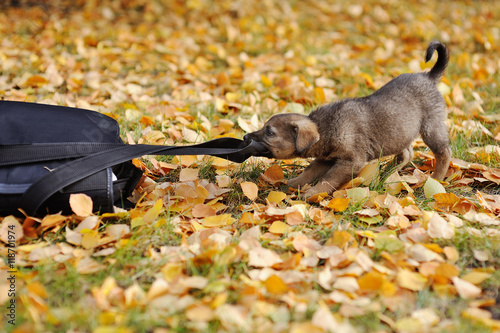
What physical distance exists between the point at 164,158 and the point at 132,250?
4.07ft

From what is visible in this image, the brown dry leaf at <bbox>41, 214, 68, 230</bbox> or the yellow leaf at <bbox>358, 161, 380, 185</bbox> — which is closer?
the brown dry leaf at <bbox>41, 214, 68, 230</bbox>

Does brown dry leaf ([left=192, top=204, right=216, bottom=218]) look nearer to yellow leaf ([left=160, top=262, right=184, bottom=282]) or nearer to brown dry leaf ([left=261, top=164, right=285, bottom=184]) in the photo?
yellow leaf ([left=160, top=262, right=184, bottom=282])

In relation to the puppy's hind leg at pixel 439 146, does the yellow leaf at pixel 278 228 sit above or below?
below

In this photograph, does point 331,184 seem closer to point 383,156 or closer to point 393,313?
point 383,156

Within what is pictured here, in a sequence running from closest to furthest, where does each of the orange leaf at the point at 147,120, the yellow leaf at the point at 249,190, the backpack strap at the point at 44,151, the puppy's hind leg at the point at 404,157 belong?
the backpack strap at the point at 44,151 → the yellow leaf at the point at 249,190 → the puppy's hind leg at the point at 404,157 → the orange leaf at the point at 147,120

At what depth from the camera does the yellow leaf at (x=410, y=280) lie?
6.35ft

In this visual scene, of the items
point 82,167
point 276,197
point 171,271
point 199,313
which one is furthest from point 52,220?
point 276,197

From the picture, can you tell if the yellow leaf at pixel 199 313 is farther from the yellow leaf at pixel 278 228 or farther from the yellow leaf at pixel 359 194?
the yellow leaf at pixel 359 194

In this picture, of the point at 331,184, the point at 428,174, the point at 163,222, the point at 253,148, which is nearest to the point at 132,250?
the point at 163,222

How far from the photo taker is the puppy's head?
3076mm

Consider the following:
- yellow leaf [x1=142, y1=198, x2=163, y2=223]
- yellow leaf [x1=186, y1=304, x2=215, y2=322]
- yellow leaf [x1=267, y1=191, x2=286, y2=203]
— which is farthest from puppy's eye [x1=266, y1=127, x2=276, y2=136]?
yellow leaf [x1=186, y1=304, x2=215, y2=322]

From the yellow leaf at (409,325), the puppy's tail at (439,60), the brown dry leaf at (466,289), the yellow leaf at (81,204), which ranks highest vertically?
the puppy's tail at (439,60)

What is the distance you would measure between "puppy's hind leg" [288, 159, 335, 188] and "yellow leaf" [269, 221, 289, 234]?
834mm

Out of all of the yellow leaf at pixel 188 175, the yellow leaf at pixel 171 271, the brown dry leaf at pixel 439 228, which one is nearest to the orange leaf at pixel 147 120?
the yellow leaf at pixel 188 175
